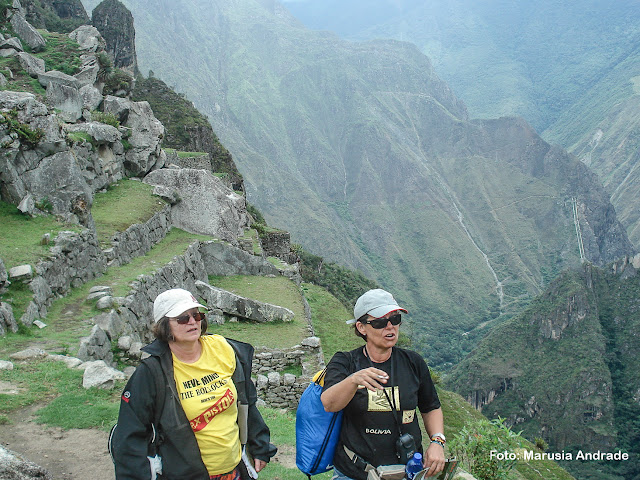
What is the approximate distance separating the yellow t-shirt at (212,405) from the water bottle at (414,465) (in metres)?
1.21

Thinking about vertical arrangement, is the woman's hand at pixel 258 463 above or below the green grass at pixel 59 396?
above

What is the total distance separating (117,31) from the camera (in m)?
44.4

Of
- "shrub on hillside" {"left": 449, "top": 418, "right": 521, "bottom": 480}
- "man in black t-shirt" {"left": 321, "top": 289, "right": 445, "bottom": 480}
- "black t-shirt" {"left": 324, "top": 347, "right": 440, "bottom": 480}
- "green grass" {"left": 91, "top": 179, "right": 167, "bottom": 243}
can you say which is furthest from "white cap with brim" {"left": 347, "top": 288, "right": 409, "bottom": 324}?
"green grass" {"left": 91, "top": 179, "right": 167, "bottom": 243}

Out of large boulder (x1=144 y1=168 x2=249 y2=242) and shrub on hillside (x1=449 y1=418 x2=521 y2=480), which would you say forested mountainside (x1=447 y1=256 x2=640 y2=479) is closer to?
large boulder (x1=144 y1=168 x2=249 y2=242)

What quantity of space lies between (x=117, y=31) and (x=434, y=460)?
1956 inches

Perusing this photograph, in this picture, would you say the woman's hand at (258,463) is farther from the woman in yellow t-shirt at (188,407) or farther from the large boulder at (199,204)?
the large boulder at (199,204)

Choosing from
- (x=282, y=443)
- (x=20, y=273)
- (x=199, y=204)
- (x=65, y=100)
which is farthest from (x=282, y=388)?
(x=65, y=100)

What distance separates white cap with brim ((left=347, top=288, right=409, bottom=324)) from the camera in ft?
11.6

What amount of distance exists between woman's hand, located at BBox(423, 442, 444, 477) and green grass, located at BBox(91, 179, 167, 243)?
35.8 feet

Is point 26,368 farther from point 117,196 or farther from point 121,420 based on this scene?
point 117,196

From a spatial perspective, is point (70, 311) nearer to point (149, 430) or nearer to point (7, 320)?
point (7, 320)

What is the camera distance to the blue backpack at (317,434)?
3508mm

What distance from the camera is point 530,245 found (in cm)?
16325

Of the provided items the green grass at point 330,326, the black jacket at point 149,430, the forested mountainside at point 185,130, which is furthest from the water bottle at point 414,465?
the forested mountainside at point 185,130
